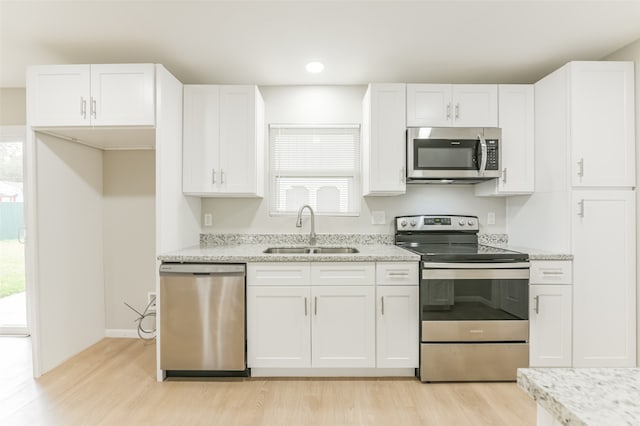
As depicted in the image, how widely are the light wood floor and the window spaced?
155cm

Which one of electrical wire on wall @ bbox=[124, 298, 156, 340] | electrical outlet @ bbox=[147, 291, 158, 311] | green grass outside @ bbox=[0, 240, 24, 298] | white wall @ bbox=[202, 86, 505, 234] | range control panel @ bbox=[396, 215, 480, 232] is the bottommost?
electrical wire on wall @ bbox=[124, 298, 156, 340]

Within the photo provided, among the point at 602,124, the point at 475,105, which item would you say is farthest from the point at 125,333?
the point at 602,124

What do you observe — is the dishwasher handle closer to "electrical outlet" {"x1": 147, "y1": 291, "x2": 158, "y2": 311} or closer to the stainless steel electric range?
"electrical outlet" {"x1": 147, "y1": 291, "x2": 158, "y2": 311}

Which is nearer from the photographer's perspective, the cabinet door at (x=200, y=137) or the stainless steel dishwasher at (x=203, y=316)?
the stainless steel dishwasher at (x=203, y=316)

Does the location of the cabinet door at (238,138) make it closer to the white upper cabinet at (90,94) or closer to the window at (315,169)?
the window at (315,169)

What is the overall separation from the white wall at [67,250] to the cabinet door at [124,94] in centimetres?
59

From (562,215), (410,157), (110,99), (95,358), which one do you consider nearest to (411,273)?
(410,157)

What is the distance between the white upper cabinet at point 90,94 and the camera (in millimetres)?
2475

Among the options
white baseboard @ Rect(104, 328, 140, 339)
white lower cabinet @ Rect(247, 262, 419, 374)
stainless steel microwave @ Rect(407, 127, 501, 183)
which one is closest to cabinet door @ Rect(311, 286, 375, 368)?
white lower cabinet @ Rect(247, 262, 419, 374)

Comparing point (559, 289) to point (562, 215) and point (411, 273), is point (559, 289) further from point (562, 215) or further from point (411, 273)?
point (411, 273)

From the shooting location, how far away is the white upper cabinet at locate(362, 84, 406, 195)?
2854mm

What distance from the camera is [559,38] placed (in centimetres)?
245

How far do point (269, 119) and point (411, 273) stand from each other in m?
1.93

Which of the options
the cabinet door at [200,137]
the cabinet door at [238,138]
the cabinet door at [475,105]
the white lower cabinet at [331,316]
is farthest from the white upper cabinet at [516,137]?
the cabinet door at [200,137]
